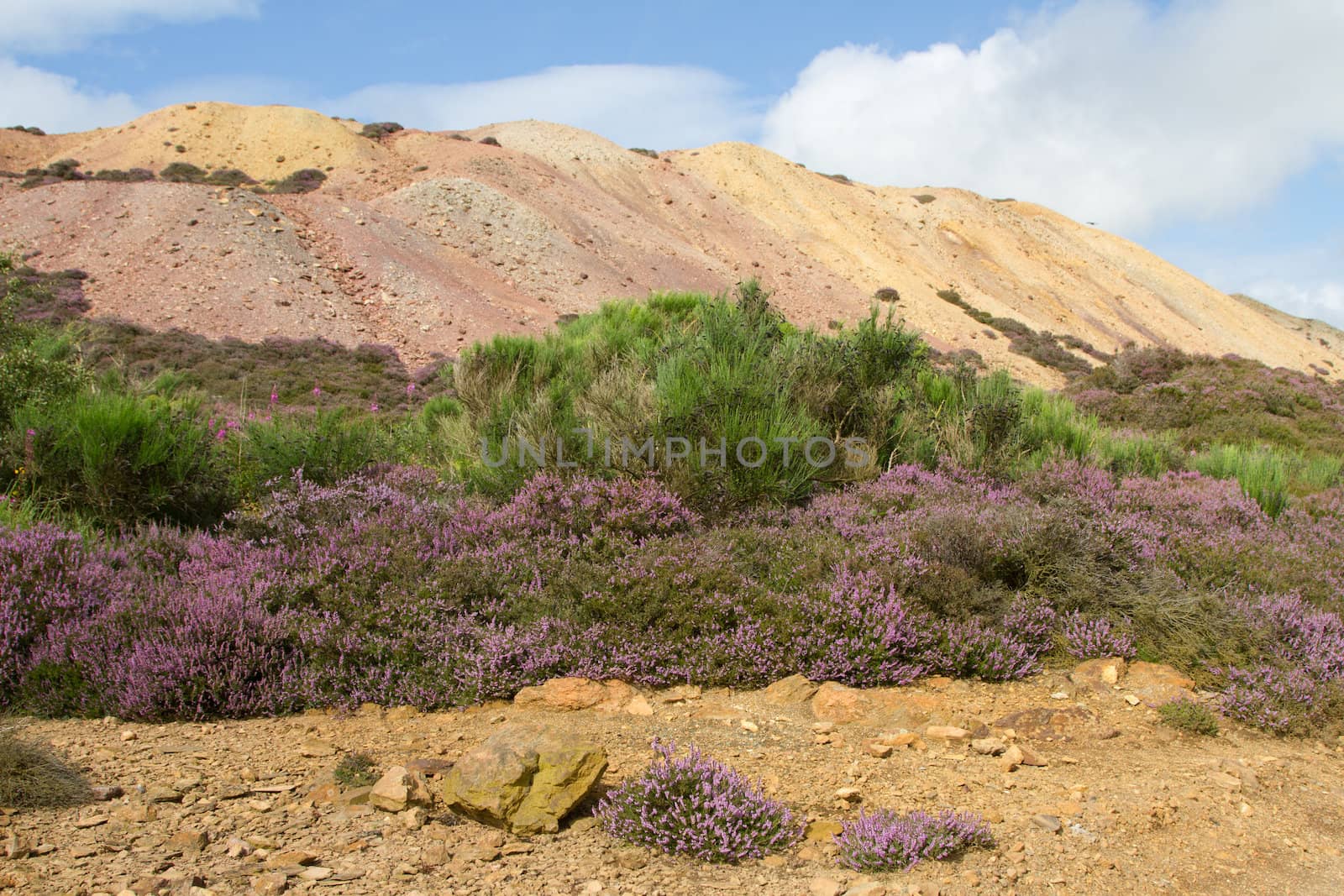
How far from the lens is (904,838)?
2863 millimetres

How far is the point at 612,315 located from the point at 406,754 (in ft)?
24.3

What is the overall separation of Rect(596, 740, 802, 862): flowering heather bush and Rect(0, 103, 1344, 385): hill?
22.2 meters

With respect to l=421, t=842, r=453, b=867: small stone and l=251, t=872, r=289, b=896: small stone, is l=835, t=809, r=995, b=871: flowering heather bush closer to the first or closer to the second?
l=421, t=842, r=453, b=867: small stone

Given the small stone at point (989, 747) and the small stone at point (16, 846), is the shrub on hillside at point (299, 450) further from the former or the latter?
the small stone at point (989, 747)

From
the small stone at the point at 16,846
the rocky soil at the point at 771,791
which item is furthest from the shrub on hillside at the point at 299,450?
the small stone at the point at 16,846

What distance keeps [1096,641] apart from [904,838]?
2.52 meters

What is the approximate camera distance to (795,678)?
14.3 ft

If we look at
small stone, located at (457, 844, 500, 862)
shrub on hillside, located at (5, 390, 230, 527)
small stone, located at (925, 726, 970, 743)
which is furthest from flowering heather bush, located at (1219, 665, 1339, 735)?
shrub on hillside, located at (5, 390, 230, 527)

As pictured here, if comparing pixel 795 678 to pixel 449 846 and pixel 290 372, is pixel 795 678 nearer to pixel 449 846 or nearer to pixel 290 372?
pixel 449 846

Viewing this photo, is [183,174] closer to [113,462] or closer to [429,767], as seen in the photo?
[113,462]

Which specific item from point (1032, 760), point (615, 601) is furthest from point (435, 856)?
point (1032, 760)

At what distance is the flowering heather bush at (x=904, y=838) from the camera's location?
9.32 feet

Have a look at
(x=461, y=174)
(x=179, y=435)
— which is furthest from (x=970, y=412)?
(x=461, y=174)

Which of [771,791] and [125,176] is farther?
[125,176]
